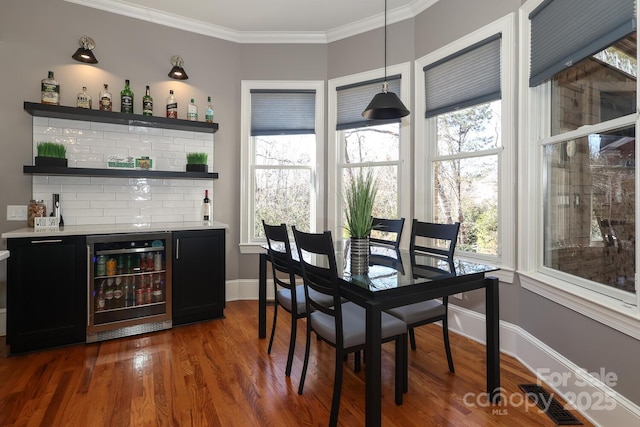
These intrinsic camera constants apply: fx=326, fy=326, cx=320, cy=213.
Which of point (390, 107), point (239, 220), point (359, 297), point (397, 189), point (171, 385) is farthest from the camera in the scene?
point (239, 220)

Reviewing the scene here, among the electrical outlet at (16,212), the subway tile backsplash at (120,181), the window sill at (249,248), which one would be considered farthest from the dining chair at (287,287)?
the electrical outlet at (16,212)

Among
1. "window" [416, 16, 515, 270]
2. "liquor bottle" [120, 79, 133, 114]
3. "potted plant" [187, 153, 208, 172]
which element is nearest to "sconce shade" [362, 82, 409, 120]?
"window" [416, 16, 515, 270]

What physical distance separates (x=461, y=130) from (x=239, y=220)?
8.42 ft

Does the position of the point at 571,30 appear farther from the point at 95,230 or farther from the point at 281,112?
the point at 95,230

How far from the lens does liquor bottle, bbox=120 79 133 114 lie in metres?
3.16

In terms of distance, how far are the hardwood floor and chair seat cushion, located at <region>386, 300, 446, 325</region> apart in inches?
17.4

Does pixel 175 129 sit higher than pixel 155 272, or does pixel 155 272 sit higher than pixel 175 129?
pixel 175 129

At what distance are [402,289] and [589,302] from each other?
1.07 m

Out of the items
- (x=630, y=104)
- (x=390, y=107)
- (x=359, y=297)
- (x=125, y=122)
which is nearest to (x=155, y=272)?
(x=125, y=122)

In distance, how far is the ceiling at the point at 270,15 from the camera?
3.26 m

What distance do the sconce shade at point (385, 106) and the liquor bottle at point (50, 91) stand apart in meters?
2.74

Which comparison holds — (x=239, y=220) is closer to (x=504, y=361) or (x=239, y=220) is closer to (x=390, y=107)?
(x=390, y=107)

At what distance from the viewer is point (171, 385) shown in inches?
82.4

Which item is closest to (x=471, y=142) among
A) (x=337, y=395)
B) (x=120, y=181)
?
(x=337, y=395)
